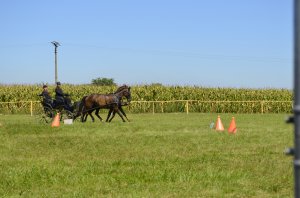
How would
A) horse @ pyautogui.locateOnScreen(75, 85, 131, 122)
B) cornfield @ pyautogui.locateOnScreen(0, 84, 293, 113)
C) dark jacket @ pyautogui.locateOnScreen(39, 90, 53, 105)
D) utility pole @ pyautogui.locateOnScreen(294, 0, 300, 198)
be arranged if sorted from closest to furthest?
utility pole @ pyautogui.locateOnScreen(294, 0, 300, 198)
dark jacket @ pyautogui.locateOnScreen(39, 90, 53, 105)
horse @ pyautogui.locateOnScreen(75, 85, 131, 122)
cornfield @ pyautogui.locateOnScreen(0, 84, 293, 113)

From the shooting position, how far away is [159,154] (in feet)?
37.5

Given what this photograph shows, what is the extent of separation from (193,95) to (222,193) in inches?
1404

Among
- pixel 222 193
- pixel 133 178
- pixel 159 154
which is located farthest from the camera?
pixel 159 154

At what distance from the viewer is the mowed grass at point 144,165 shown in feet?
24.0

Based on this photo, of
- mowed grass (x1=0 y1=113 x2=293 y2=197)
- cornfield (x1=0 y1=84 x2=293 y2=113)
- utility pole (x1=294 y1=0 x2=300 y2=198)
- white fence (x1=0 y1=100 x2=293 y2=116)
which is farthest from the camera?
cornfield (x1=0 y1=84 x2=293 y2=113)

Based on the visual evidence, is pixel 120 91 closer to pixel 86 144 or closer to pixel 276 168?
pixel 86 144

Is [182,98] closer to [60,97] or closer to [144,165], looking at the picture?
[60,97]

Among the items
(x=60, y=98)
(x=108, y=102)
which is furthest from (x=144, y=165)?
(x=108, y=102)

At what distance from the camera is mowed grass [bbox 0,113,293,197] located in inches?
288

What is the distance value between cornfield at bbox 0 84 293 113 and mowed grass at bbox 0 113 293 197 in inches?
913

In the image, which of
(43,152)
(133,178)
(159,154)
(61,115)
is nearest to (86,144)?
(43,152)

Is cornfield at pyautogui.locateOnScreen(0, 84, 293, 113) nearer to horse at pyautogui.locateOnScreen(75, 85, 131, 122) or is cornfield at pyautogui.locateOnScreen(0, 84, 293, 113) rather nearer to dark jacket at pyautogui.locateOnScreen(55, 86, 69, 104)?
horse at pyautogui.locateOnScreen(75, 85, 131, 122)

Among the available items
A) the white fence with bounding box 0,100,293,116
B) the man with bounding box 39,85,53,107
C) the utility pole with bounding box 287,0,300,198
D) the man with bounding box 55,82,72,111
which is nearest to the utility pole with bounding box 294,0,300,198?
the utility pole with bounding box 287,0,300,198

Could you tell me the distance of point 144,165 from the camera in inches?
378
